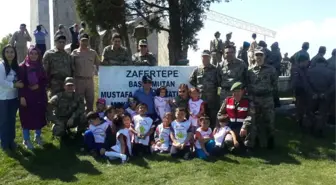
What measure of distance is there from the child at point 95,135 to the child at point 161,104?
1.32 meters

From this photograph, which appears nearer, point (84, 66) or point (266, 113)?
point (266, 113)

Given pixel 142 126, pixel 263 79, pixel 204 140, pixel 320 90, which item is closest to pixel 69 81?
pixel 142 126

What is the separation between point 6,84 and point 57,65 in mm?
1292

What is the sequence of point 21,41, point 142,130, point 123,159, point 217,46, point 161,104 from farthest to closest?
1. point 217,46
2. point 21,41
3. point 161,104
4. point 142,130
5. point 123,159

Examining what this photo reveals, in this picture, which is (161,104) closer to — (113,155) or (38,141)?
(113,155)

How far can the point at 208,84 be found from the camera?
30.6 ft

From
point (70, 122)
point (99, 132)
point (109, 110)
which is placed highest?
point (109, 110)

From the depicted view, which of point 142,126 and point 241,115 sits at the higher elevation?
point 241,115

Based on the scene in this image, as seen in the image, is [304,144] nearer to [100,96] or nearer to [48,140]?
[100,96]

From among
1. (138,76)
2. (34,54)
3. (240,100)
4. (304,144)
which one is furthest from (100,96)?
(304,144)

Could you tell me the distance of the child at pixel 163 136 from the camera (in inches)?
337

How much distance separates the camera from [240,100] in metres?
8.54

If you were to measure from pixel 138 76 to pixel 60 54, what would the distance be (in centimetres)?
182

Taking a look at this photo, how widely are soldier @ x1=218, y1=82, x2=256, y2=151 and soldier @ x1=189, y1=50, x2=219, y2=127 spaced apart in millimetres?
759
